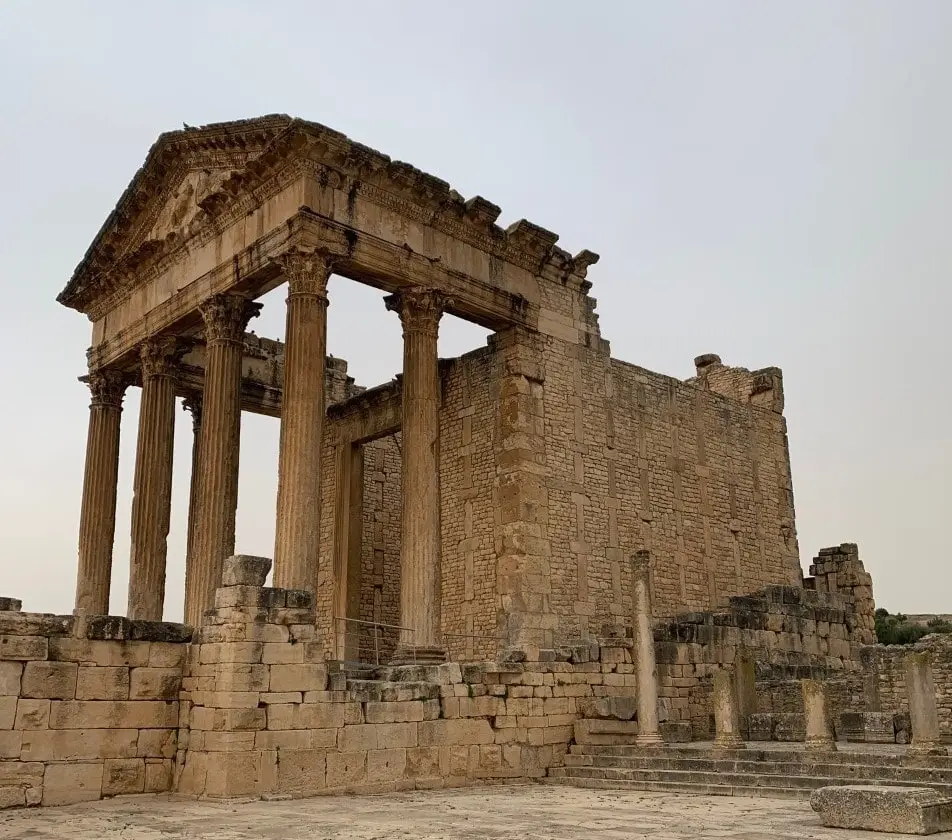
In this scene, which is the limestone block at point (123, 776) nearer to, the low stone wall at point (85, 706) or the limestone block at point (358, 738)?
the low stone wall at point (85, 706)

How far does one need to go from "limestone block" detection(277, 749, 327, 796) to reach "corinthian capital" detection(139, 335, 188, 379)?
1074cm

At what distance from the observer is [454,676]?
13.6 metres

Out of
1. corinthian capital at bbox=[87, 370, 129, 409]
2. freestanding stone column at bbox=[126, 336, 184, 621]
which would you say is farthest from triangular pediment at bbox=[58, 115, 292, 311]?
freestanding stone column at bbox=[126, 336, 184, 621]

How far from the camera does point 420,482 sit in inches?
656

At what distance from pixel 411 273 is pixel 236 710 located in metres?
8.51

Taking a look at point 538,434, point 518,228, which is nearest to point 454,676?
point 538,434

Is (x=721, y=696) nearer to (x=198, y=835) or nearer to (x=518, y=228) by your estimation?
(x=198, y=835)

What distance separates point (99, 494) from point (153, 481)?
216 cm

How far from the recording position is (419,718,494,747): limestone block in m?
13.0

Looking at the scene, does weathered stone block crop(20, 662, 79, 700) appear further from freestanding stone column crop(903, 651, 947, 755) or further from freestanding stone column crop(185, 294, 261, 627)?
freestanding stone column crop(903, 651, 947, 755)

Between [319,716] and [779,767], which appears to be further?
[779,767]

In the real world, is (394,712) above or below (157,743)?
above

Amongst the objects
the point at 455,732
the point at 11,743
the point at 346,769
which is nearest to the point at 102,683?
the point at 11,743

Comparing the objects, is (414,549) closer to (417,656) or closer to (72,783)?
(417,656)
